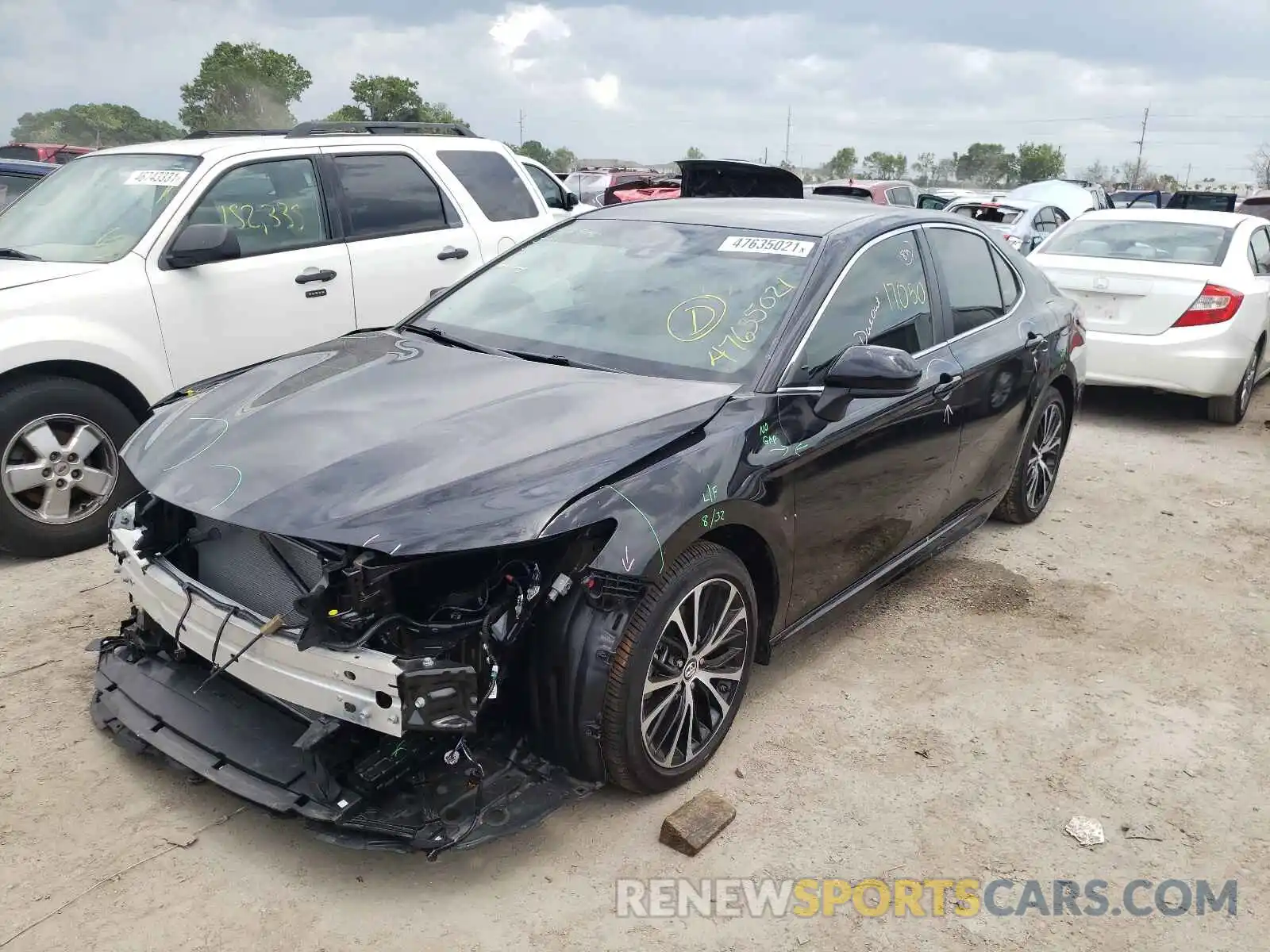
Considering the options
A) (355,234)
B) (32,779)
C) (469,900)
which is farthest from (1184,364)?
(32,779)

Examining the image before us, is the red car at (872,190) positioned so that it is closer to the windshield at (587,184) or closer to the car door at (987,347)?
the windshield at (587,184)

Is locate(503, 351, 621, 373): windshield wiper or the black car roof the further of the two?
the black car roof

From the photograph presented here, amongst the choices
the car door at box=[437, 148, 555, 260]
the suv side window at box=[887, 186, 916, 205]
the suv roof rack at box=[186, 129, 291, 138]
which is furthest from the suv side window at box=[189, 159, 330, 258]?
the suv side window at box=[887, 186, 916, 205]

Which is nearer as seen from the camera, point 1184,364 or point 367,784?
point 367,784

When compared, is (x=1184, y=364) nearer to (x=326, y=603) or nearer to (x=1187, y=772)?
(x=1187, y=772)

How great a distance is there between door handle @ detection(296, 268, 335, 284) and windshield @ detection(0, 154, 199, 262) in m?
0.73

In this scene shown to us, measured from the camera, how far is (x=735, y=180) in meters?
7.07

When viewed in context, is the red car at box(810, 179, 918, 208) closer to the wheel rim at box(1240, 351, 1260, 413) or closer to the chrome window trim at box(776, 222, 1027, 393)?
the wheel rim at box(1240, 351, 1260, 413)

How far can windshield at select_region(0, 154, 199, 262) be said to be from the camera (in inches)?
200

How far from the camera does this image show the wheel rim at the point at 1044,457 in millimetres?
5453

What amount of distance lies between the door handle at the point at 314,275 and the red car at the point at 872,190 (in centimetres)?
1274

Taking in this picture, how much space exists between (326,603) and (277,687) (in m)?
0.31

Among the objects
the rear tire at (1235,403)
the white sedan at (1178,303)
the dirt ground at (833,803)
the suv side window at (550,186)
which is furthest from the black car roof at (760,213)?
the rear tire at (1235,403)

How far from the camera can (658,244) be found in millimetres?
4043
